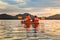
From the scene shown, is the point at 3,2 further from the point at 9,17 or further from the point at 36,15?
the point at 36,15

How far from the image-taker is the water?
3.71 metres

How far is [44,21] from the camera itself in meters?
3.95

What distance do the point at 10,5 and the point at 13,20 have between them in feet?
1.29

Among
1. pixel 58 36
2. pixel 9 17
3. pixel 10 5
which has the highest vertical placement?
pixel 10 5

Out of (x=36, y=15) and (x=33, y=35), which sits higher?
(x=36, y=15)

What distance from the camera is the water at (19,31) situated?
3705mm

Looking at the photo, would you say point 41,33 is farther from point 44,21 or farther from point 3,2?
point 3,2

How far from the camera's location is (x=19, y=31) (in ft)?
13.0

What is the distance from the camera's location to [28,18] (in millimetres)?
3762

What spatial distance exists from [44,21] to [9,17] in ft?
2.80

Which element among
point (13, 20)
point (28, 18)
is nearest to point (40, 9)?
point (28, 18)

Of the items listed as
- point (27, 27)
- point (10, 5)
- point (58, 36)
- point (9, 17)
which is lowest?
point (58, 36)

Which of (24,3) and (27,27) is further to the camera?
(24,3)

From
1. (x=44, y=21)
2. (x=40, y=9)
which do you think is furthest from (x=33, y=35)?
(x=40, y=9)
